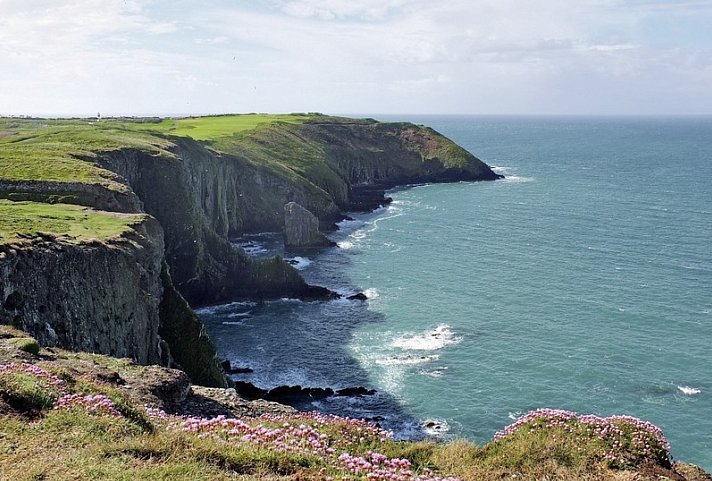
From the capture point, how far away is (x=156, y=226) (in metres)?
44.3

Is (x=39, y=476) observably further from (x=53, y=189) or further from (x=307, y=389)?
(x=53, y=189)

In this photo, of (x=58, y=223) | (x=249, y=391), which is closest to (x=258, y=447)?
(x=58, y=223)

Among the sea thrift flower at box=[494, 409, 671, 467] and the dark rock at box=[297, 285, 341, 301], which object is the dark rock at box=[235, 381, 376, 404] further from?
the sea thrift flower at box=[494, 409, 671, 467]

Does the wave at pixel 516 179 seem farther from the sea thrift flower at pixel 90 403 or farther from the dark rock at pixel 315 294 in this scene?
the sea thrift flower at pixel 90 403

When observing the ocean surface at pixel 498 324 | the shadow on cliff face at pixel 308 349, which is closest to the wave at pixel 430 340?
the ocean surface at pixel 498 324

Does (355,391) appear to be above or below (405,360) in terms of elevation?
below

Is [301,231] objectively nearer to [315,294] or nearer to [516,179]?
[315,294]

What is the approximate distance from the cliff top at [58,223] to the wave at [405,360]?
21.9 meters

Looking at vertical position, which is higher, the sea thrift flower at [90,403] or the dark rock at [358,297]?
the sea thrift flower at [90,403]

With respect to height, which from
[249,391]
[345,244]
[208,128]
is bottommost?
[249,391]

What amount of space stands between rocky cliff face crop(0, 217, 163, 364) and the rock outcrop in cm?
4721

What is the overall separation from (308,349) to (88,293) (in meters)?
23.5

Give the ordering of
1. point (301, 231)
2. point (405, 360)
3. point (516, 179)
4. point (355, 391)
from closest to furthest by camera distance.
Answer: point (355, 391)
point (405, 360)
point (301, 231)
point (516, 179)

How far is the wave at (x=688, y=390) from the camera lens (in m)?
42.7
